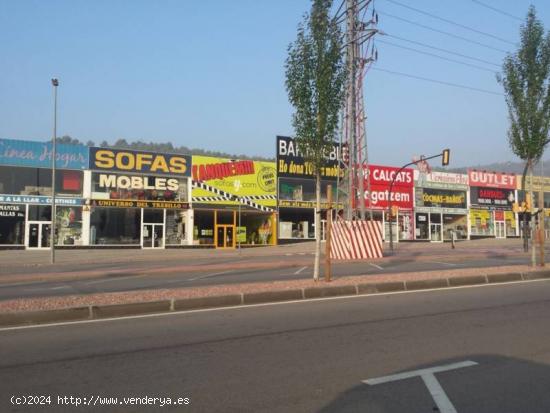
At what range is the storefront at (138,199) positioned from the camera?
36.1 metres

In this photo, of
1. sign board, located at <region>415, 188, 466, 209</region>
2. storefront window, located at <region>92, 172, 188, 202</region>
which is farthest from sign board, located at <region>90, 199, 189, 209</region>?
sign board, located at <region>415, 188, 466, 209</region>

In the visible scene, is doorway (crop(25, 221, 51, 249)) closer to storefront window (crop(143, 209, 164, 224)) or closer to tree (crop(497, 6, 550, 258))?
storefront window (crop(143, 209, 164, 224))

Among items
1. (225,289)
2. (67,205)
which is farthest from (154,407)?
(67,205)

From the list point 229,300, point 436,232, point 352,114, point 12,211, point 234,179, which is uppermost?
point 352,114

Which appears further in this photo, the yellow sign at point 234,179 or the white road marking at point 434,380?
the yellow sign at point 234,179

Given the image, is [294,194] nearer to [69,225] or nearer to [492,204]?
[69,225]

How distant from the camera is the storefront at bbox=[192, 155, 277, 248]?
39.7m

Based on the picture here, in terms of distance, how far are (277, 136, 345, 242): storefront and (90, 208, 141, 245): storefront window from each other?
11.2m

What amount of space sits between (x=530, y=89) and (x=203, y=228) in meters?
26.0

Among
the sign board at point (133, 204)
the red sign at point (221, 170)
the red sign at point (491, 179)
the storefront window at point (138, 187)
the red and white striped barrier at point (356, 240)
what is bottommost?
the red and white striped barrier at point (356, 240)

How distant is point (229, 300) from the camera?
37.4 ft

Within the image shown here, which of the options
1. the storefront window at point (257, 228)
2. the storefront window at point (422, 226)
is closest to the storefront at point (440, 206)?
the storefront window at point (422, 226)

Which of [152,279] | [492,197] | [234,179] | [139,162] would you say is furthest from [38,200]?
[492,197]

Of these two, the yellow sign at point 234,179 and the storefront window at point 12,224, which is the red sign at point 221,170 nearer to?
the yellow sign at point 234,179
